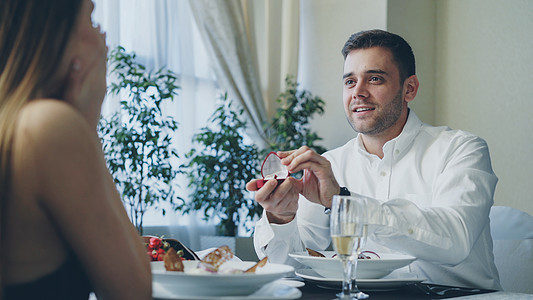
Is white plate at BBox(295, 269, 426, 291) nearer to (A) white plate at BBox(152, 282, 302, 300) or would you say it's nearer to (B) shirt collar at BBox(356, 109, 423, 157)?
(A) white plate at BBox(152, 282, 302, 300)

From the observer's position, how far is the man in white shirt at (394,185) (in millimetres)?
1711

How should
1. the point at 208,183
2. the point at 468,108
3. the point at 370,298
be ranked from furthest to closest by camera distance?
the point at 468,108, the point at 208,183, the point at 370,298

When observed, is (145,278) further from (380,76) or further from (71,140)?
(380,76)

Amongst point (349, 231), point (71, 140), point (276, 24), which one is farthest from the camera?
point (276, 24)

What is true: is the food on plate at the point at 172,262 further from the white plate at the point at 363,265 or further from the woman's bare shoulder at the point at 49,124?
the white plate at the point at 363,265

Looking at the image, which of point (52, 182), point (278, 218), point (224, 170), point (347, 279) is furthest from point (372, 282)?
point (224, 170)

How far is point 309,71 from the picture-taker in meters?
4.72

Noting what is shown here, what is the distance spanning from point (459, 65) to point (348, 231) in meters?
3.50

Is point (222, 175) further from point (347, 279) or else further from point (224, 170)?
point (347, 279)

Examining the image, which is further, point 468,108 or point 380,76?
point 468,108

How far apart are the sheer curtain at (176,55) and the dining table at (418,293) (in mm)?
2512

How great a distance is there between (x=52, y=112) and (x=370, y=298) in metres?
0.78

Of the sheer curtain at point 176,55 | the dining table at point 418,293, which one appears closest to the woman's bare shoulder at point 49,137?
the dining table at point 418,293

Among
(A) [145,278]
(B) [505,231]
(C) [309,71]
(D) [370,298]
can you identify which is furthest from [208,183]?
(A) [145,278]
